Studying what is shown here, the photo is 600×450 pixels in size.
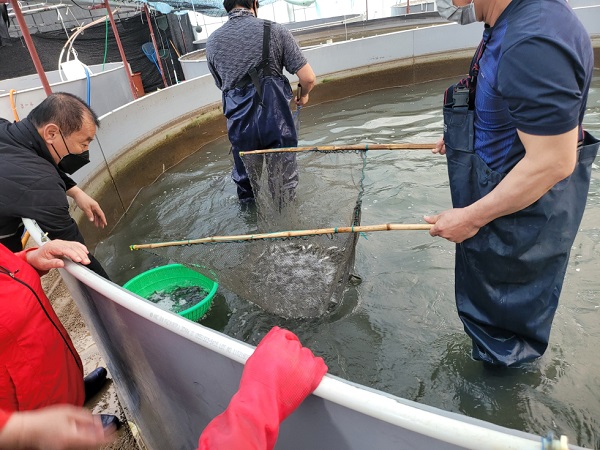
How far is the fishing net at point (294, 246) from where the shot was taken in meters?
2.51

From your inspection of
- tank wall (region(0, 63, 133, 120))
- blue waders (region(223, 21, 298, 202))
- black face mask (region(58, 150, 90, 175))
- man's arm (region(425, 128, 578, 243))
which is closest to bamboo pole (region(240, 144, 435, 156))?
blue waders (region(223, 21, 298, 202))

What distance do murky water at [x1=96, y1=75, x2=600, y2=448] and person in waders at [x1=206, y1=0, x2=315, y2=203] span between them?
88 cm

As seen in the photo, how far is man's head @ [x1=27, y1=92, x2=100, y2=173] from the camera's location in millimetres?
2139

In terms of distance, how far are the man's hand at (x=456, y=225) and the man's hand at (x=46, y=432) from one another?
146 cm

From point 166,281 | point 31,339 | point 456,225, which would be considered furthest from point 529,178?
point 166,281

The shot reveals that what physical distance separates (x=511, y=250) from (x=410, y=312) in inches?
51.5

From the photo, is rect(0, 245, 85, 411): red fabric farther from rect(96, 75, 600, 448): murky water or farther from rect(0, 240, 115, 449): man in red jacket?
rect(96, 75, 600, 448): murky water

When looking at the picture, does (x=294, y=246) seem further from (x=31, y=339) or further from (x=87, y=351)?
(x=31, y=339)

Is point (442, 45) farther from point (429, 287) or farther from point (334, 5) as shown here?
point (334, 5)

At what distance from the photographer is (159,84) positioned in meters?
13.0

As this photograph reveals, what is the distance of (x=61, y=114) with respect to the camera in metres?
2.15

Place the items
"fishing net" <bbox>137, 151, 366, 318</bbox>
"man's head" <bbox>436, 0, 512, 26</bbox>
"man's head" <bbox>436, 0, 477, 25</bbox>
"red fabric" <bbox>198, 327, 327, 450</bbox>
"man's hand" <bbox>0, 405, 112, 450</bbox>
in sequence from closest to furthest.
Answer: "red fabric" <bbox>198, 327, 327, 450</bbox>, "man's hand" <bbox>0, 405, 112, 450</bbox>, "man's head" <bbox>436, 0, 512, 26</bbox>, "man's head" <bbox>436, 0, 477, 25</bbox>, "fishing net" <bbox>137, 151, 366, 318</bbox>

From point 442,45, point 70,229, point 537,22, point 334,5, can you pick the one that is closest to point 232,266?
point 70,229

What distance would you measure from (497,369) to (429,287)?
3.10ft
